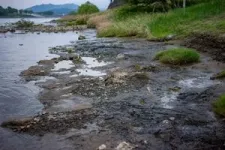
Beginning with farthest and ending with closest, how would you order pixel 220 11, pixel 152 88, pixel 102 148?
pixel 220 11 < pixel 152 88 < pixel 102 148

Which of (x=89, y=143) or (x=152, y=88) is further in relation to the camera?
(x=152, y=88)

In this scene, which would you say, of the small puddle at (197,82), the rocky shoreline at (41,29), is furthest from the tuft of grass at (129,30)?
the small puddle at (197,82)

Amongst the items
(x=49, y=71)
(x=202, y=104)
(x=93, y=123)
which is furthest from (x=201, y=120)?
(x=49, y=71)

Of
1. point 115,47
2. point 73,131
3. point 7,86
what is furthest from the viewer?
point 115,47

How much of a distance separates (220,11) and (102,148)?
25.3 meters

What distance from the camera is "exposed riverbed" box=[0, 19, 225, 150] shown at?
8367 millimetres

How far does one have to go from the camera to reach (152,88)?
1300 centimetres

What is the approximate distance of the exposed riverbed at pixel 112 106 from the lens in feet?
27.5

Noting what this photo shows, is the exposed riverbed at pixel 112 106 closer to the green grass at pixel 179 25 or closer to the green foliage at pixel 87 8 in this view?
the green grass at pixel 179 25

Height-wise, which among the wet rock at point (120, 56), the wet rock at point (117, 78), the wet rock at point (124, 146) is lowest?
the wet rock at point (124, 146)

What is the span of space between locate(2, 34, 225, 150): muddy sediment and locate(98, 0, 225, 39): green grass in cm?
826

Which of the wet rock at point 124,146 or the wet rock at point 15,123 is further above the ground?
the wet rock at point 15,123

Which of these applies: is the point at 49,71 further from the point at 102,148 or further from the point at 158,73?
the point at 102,148

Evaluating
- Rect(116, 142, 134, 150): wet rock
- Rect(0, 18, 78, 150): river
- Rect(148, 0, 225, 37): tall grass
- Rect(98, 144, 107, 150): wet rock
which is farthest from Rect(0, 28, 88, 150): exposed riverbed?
Rect(148, 0, 225, 37): tall grass
